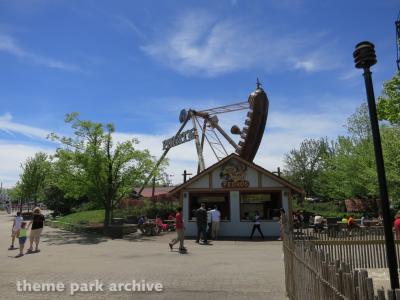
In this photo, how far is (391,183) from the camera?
28.8m

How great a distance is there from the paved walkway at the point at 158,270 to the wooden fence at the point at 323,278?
54.5 inches

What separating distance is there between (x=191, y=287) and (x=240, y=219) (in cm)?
1415

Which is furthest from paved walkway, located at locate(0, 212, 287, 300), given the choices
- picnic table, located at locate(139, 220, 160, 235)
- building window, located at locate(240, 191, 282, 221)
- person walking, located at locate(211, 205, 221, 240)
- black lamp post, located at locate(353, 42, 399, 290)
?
building window, located at locate(240, 191, 282, 221)

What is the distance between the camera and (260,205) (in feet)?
78.8

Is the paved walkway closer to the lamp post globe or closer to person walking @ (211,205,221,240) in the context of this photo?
person walking @ (211,205,221,240)

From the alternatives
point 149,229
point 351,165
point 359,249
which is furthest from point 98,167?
point 351,165

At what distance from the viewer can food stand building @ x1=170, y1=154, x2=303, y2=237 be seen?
74.0 feet

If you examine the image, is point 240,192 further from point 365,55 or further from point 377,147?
point 377,147

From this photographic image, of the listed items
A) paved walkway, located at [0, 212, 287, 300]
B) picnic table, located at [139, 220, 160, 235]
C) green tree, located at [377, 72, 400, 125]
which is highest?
green tree, located at [377, 72, 400, 125]

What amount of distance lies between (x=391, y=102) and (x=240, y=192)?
9.22 metres

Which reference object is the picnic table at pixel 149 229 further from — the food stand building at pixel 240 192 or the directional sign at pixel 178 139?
the directional sign at pixel 178 139

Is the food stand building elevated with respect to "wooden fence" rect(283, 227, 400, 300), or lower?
elevated

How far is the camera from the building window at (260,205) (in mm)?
23094

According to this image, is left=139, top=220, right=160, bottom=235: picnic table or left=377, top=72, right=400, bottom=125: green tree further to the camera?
left=139, top=220, right=160, bottom=235: picnic table
